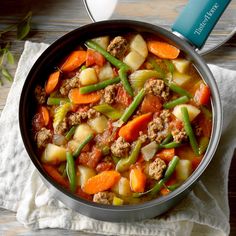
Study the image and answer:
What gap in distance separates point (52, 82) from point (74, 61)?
A: 0.14 m

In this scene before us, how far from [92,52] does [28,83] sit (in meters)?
0.33

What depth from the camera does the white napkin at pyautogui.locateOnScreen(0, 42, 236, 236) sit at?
279cm

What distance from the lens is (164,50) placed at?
2809mm

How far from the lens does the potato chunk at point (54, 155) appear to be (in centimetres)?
263

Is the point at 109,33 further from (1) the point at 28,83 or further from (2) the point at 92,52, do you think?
(1) the point at 28,83

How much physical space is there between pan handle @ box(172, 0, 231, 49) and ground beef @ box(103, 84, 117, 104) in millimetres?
412

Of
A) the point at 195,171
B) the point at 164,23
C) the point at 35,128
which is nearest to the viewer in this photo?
the point at 195,171

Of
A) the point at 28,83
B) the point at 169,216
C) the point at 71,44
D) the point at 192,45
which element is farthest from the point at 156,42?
the point at 169,216

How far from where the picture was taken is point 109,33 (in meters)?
2.91

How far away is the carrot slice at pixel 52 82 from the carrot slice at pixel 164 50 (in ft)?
1.46

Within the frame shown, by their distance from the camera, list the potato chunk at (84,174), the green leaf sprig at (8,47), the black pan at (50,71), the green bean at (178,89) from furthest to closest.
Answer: the green leaf sprig at (8,47) < the green bean at (178,89) < the potato chunk at (84,174) < the black pan at (50,71)

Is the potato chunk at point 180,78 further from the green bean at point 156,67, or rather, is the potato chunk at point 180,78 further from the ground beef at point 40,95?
the ground beef at point 40,95

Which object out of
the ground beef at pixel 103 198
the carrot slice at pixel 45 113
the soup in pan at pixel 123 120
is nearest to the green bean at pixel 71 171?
the soup in pan at pixel 123 120

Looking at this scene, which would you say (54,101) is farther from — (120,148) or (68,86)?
(120,148)
